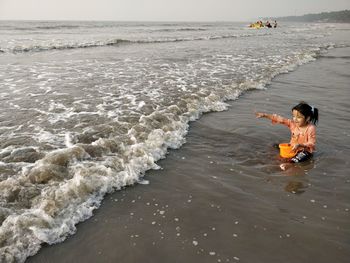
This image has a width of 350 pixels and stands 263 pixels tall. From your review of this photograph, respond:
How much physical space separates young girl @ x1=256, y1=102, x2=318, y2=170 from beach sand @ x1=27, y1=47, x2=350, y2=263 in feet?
0.63

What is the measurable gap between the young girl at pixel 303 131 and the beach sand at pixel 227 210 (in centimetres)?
19

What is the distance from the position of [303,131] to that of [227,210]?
100 inches

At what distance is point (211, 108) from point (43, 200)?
5.68 m

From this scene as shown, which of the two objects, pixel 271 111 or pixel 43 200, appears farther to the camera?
pixel 271 111

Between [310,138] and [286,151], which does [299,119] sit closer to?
[310,138]

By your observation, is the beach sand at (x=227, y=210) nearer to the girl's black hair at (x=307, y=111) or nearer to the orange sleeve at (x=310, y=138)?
the orange sleeve at (x=310, y=138)

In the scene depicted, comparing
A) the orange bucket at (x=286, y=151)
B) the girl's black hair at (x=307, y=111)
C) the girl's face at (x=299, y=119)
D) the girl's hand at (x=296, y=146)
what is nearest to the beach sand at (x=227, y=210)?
the orange bucket at (x=286, y=151)

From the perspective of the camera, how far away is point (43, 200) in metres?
4.24

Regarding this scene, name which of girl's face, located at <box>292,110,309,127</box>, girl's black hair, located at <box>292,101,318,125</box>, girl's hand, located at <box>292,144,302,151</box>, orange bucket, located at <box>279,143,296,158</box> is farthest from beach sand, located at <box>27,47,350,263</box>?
girl's black hair, located at <box>292,101,318,125</box>

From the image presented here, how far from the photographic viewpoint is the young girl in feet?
19.0

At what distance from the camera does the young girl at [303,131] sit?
5797mm

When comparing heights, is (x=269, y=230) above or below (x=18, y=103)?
below

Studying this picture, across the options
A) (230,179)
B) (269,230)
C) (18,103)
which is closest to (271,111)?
(230,179)

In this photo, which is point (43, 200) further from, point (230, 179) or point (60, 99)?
point (60, 99)
